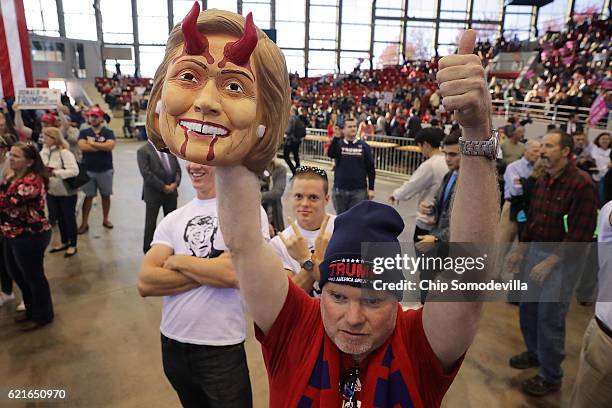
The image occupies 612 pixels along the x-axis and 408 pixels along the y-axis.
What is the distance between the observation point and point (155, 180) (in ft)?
13.8

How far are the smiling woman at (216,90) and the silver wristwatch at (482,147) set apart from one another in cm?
39

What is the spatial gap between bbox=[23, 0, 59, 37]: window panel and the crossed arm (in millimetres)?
24162

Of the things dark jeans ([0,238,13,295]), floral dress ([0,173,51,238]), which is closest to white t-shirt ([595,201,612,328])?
floral dress ([0,173,51,238])

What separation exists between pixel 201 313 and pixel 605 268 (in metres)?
1.73

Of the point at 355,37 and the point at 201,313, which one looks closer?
the point at 201,313

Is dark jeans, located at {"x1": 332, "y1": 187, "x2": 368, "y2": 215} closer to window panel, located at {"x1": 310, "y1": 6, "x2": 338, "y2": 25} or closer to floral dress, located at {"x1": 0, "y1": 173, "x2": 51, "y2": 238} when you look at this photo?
floral dress, located at {"x1": 0, "y1": 173, "x2": 51, "y2": 238}

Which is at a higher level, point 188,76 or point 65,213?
point 188,76

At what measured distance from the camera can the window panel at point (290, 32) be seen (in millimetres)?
24792

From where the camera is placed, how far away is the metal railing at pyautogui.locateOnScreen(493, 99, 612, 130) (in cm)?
1040

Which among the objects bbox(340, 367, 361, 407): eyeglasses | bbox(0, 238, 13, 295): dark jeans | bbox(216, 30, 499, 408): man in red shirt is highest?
bbox(216, 30, 499, 408): man in red shirt

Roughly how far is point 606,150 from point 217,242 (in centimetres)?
623

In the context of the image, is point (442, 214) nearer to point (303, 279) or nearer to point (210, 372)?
point (303, 279)

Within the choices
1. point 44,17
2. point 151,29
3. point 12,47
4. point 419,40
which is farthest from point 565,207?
point 44,17

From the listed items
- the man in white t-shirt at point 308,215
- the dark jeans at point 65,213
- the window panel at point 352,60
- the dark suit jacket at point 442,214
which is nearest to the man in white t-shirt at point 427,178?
the dark suit jacket at point 442,214
